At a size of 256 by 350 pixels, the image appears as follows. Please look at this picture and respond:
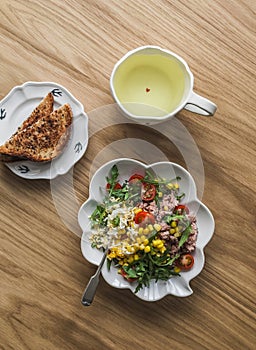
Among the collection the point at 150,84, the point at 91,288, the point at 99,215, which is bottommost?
the point at 91,288

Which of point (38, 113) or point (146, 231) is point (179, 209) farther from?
point (38, 113)

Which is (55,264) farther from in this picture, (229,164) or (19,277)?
(229,164)

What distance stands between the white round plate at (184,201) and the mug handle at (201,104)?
5.9 inches

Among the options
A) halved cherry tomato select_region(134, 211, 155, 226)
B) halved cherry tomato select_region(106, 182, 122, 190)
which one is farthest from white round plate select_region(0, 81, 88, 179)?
halved cherry tomato select_region(134, 211, 155, 226)

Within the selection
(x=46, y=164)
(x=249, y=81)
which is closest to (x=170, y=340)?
(x=46, y=164)

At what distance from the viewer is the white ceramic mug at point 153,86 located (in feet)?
3.60

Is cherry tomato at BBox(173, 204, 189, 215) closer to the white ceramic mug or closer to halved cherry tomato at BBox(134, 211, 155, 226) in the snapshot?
halved cherry tomato at BBox(134, 211, 155, 226)

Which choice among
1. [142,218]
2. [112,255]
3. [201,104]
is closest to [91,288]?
[112,255]

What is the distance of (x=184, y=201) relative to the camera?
1.18m

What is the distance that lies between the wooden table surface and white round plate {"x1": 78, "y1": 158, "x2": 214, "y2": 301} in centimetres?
4

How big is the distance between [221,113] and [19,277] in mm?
659

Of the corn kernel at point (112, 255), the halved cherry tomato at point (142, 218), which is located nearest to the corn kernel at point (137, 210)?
the halved cherry tomato at point (142, 218)

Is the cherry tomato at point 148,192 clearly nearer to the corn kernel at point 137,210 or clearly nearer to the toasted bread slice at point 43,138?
the corn kernel at point 137,210

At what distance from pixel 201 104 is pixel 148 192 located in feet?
0.80
